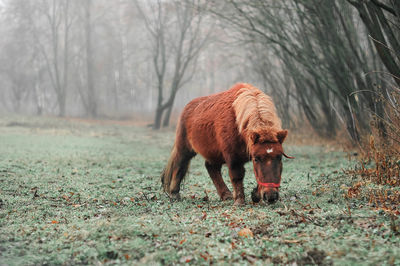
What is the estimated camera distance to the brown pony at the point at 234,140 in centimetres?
486

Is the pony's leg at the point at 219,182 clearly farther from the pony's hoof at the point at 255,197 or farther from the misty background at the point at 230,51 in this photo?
the misty background at the point at 230,51

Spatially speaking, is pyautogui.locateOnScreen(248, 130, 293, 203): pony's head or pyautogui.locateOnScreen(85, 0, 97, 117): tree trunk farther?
pyautogui.locateOnScreen(85, 0, 97, 117): tree trunk

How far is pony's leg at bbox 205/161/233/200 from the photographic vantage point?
249 inches

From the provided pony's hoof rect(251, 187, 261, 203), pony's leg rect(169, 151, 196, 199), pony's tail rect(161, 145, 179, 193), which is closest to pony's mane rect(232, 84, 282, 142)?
pony's hoof rect(251, 187, 261, 203)

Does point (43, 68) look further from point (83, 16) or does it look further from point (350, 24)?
point (350, 24)

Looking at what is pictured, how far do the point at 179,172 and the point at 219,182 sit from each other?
773mm

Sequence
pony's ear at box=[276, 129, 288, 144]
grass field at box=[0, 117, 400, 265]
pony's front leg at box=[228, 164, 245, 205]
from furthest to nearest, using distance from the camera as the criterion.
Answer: pony's front leg at box=[228, 164, 245, 205], pony's ear at box=[276, 129, 288, 144], grass field at box=[0, 117, 400, 265]

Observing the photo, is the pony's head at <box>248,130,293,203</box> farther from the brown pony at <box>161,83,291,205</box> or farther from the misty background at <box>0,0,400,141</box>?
the misty background at <box>0,0,400,141</box>

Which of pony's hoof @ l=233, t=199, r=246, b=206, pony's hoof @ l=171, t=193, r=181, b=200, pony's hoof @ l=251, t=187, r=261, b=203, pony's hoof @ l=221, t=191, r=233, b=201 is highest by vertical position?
pony's hoof @ l=251, t=187, r=261, b=203

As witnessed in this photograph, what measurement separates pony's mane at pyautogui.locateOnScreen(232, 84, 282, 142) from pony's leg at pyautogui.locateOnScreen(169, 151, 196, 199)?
1.55 metres

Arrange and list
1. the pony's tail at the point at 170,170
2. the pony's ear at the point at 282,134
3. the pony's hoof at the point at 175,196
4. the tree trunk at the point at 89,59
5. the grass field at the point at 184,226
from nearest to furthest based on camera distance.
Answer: the grass field at the point at 184,226
the pony's ear at the point at 282,134
the pony's hoof at the point at 175,196
the pony's tail at the point at 170,170
the tree trunk at the point at 89,59

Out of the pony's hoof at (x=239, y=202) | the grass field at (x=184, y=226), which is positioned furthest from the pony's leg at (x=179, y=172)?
the pony's hoof at (x=239, y=202)

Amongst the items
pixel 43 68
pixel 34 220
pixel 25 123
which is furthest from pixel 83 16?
pixel 34 220

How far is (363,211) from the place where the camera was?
4.47 metres
